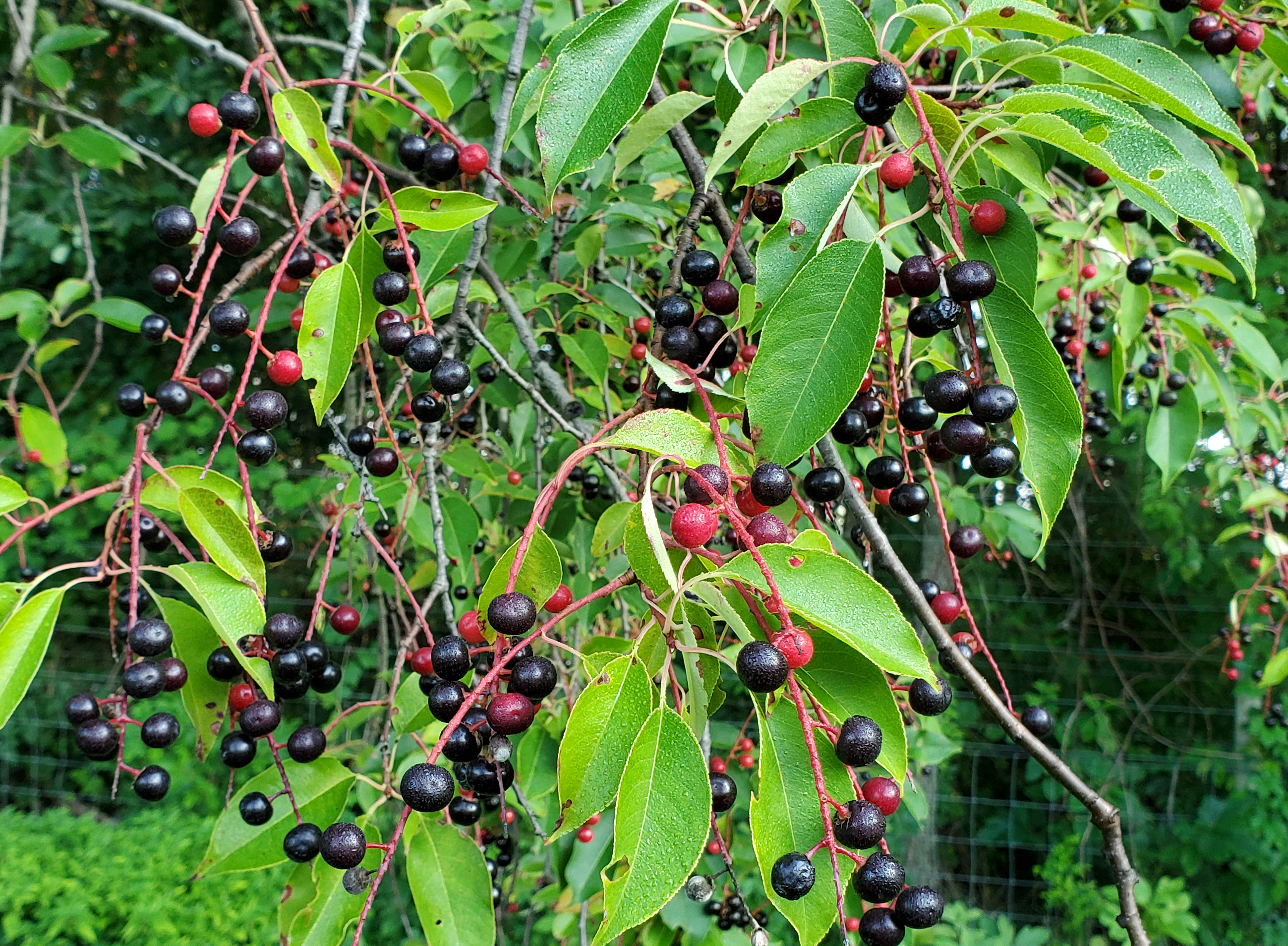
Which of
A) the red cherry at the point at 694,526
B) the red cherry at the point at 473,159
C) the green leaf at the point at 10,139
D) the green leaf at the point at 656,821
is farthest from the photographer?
the green leaf at the point at 10,139

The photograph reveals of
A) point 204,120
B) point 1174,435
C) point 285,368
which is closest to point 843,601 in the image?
point 285,368

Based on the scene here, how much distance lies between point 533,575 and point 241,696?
1.76 ft

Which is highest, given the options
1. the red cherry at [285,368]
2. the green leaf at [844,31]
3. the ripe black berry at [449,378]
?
the green leaf at [844,31]

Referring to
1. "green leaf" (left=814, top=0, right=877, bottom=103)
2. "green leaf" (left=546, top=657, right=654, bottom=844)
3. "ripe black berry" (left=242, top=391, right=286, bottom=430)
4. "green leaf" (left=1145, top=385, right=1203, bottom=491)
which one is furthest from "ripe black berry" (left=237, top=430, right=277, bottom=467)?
"green leaf" (left=1145, top=385, right=1203, bottom=491)

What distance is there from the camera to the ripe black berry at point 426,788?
0.65 meters

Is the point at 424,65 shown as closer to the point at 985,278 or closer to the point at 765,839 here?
the point at 985,278

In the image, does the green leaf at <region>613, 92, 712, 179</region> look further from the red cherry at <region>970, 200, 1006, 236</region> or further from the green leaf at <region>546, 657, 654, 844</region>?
the green leaf at <region>546, 657, 654, 844</region>

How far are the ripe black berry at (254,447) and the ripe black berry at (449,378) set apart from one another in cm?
19

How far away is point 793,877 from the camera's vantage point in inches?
24.1

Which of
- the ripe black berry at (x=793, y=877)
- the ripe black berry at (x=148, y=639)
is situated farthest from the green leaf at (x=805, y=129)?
the ripe black berry at (x=148, y=639)

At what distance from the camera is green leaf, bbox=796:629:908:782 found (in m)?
0.69

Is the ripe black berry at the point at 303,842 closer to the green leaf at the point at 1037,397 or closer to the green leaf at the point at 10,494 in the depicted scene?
the green leaf at the point at 10,494

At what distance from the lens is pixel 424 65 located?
259 cm

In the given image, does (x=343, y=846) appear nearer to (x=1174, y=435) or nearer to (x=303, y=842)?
(x=303, y=842)
